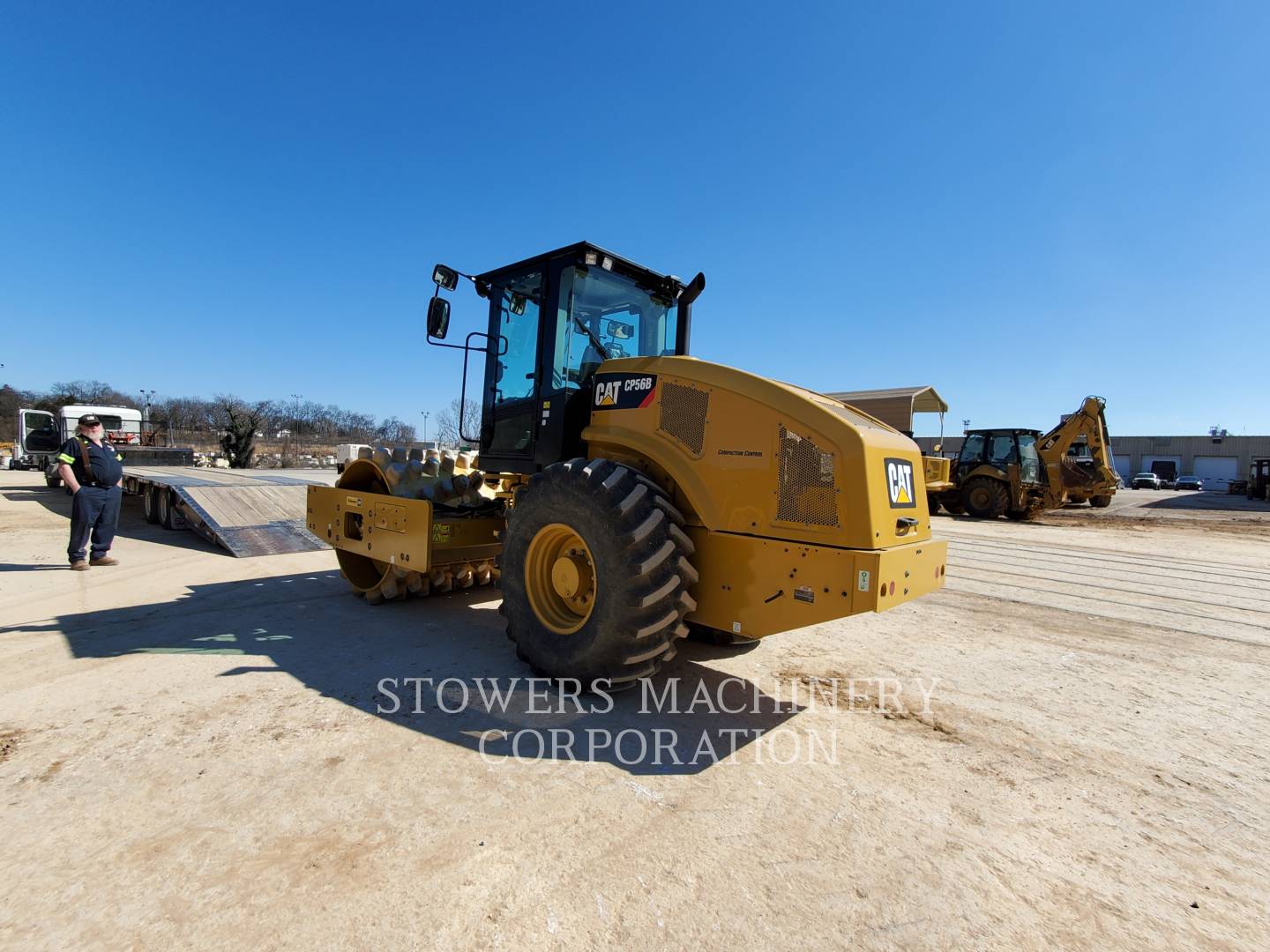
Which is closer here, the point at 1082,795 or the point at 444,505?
the point at 1082,795

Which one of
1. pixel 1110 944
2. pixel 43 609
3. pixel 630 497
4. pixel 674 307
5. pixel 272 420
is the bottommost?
pixel 1110 944

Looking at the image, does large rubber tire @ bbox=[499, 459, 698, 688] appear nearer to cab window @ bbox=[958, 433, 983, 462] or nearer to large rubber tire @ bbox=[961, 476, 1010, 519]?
large rubber tire @ bbox=[961, 476, 1010, 519]

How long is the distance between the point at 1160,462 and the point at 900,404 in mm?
55655

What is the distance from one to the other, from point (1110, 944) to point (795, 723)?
5.05 ft

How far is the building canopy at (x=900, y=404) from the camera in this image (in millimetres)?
22344

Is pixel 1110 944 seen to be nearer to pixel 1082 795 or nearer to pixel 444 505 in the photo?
pixel 1082 795

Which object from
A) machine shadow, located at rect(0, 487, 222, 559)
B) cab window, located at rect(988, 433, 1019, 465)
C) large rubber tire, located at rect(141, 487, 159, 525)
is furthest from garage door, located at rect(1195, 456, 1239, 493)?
large rubber tire, located at rect(141, 487, 159, 525)

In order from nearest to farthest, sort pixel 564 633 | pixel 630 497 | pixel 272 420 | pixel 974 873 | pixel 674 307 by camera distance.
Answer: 1. pixel 974 873
2. pixel 630 497
3. pixel 564 633
4. pixel 674 307
5. pixel 272 420

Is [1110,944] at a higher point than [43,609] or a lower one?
lower

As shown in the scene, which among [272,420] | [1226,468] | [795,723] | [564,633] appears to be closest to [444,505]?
[564,633]

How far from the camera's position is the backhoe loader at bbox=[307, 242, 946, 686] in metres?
3.01

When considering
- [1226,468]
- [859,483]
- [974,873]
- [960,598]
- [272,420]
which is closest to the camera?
[974,873]

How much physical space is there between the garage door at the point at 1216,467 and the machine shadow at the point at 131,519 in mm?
74556

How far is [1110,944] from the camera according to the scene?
5.90 feet
